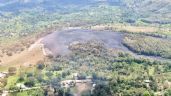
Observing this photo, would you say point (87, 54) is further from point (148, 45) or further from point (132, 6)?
point (132, 6)

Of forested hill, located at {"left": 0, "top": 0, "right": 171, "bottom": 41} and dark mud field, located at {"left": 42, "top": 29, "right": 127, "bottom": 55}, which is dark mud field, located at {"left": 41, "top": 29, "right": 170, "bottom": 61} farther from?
forested hill, located at {"left": 0, "top": 0, "right": 171, "bottom": 41}

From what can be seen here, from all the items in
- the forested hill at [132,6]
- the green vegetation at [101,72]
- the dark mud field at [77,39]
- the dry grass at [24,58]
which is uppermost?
the forested hill at [132,6]

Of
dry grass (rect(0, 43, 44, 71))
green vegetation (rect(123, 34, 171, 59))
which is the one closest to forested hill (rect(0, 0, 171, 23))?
green vegetation (rect(123, 34, 171, 59))

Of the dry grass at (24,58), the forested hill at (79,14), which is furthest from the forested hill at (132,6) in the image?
the dry grass at (24,58)

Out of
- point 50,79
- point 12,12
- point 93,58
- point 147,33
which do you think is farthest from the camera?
point 12,12

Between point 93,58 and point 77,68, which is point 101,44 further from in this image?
point 77,68

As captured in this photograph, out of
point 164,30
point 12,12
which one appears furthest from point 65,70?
point 12,12

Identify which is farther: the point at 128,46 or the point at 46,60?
the point at 128,46

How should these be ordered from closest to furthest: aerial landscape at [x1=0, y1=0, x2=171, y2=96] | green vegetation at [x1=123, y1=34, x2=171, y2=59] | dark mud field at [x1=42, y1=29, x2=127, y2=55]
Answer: aerial landscape at [x1=0, y1=0, x2=171, y2=96], green vegetation at [x1=123, y1=34, x2=171, y2=59], dark mud field at [x1=42, y1=29, x2=127, y2=55]

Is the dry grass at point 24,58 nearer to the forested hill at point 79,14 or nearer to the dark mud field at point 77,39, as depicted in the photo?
the dark mud field at point 77,39
